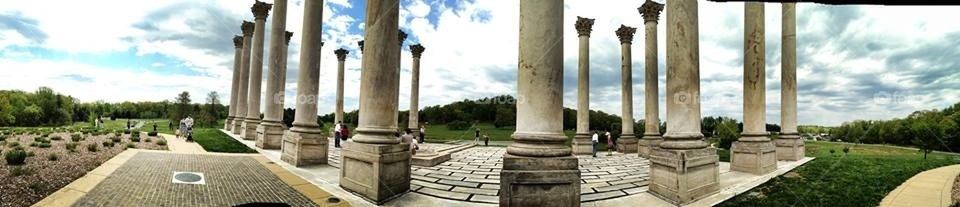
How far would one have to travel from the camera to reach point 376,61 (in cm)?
1251

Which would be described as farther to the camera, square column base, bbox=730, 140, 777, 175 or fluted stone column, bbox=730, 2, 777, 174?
fluted stone column, bbox=730, 2, 777, 174

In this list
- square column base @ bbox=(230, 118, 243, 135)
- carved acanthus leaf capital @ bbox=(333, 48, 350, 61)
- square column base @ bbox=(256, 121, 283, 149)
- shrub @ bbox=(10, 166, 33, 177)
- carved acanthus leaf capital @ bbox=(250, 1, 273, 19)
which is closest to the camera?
shrub @ bbox=(10, 166, 33, 177)

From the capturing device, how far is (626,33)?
30.2 m

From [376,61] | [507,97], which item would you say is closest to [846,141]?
[376,61]

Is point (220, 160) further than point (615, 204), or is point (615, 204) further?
point (220, 160)

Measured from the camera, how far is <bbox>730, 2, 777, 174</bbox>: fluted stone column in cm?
1802

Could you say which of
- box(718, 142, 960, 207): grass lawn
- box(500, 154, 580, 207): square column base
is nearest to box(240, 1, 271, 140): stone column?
box(500, 154, 580, 207): square column base

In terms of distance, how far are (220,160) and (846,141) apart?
42102mm

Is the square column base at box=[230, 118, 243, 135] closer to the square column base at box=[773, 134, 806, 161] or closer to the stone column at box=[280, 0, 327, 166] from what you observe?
the stone column at box=[280, 0, 327, 166]

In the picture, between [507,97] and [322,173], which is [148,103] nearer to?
[507,97]

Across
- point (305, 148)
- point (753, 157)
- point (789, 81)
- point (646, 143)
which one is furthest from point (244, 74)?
point (789, 81)

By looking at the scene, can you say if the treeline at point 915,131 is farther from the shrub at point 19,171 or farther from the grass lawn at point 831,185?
the shrub at point 19,171

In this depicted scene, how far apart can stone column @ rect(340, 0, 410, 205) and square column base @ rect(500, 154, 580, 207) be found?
11.5ft

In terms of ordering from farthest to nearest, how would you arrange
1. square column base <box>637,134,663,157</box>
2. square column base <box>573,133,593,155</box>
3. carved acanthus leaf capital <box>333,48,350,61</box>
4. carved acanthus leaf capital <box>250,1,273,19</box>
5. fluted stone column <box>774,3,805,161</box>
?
carved acanthus leaf capital <box>333,48,350,61</box> → carved acanthus leaf capital <box>250,1,273,19</box> → square column base <box>573,133,593,155</box> → square column base <box>637,134,663,157</box> → fluted stone column <box>774,3,805,161</box>
